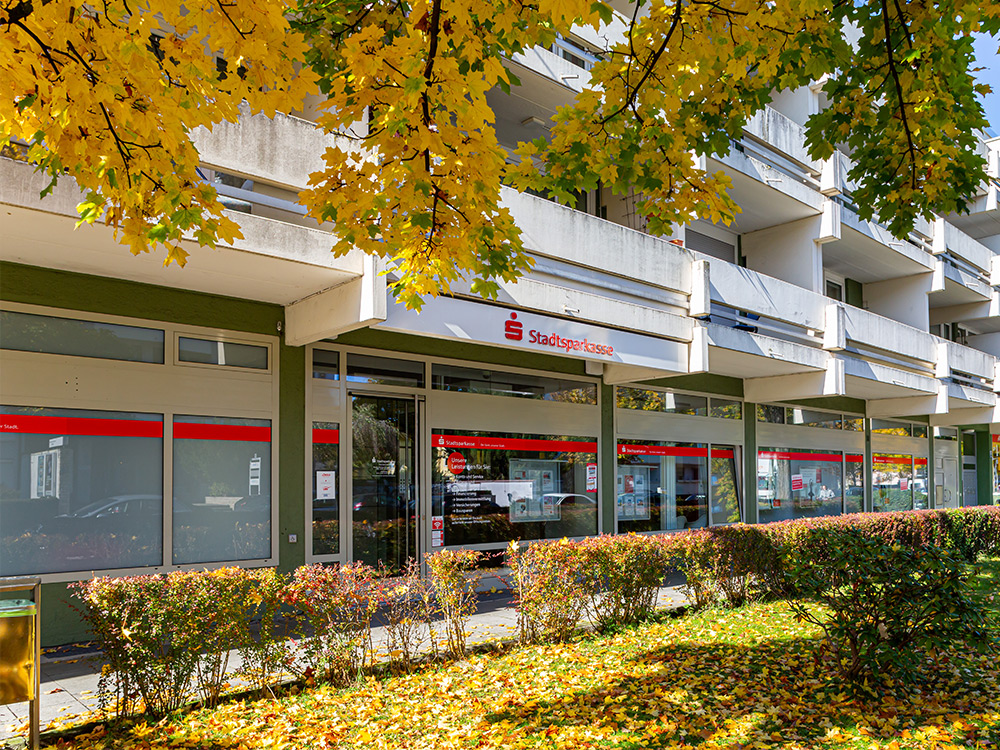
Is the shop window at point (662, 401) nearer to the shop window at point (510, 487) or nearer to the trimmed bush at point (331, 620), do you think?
the shop window at point (510, 487)

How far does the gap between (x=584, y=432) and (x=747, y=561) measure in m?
4.09

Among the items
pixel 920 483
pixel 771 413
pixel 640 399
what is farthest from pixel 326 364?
pixel 920 483

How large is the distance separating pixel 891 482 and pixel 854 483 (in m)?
2.22

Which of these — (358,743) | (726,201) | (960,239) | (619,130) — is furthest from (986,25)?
(960,239)

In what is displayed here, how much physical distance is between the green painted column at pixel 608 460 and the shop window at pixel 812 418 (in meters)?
6.41

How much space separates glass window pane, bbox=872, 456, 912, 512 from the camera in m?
21.3

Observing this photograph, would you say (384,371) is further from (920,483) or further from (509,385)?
(920,483)

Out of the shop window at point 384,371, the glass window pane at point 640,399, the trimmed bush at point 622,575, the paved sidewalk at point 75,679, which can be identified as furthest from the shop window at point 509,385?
the trimmed bush at point 622,575

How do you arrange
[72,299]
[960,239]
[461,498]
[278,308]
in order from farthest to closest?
[960,239] → [461,498] → [278,308] → [72,299]

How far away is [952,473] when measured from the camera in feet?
84.7

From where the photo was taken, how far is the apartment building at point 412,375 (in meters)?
7.84

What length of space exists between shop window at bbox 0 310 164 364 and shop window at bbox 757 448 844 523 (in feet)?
42.1

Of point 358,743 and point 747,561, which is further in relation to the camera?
point 747,561

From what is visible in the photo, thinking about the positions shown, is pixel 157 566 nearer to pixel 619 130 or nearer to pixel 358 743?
pixel 358 743
